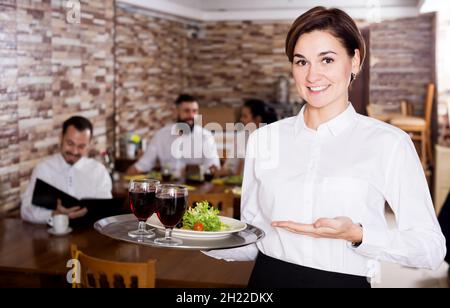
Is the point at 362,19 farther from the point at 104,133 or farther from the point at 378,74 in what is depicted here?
the point at 104,133

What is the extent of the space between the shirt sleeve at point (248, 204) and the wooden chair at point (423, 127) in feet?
18.1

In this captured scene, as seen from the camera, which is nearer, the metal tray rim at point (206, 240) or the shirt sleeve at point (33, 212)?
the metal tray rim at point (206, 240)

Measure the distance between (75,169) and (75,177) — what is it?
5 cm

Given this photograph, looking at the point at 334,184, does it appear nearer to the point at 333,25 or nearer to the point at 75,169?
the point at 333,25

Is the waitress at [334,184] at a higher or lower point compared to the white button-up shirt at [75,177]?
higher

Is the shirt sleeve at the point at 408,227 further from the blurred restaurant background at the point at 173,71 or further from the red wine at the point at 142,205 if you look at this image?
the blurred restaurant background at the point at 173,71

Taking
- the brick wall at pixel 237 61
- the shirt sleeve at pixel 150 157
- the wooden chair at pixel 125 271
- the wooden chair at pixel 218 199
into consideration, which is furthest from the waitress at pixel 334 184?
the brick wall at pixel 237 61

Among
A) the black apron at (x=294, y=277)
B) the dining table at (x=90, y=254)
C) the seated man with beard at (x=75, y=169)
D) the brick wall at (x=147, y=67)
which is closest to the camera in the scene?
the black apron at (x=294, y=277)

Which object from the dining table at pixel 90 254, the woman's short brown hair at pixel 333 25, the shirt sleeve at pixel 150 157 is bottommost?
the dining table at pixel 90 254

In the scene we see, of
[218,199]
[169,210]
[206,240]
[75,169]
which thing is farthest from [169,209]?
[75,169]

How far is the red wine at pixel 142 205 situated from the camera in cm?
144

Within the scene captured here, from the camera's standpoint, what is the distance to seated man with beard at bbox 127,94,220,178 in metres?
4.67

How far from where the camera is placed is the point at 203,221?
1529 mm

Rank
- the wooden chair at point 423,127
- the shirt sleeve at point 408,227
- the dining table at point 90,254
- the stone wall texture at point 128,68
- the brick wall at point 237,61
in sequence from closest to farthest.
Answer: the shirt sleeve at point 408,227
the dining table at point 90,254
the stone wall texture at point 128,68
the wooden chair at point 423,127
the brick wall at point 237,61
